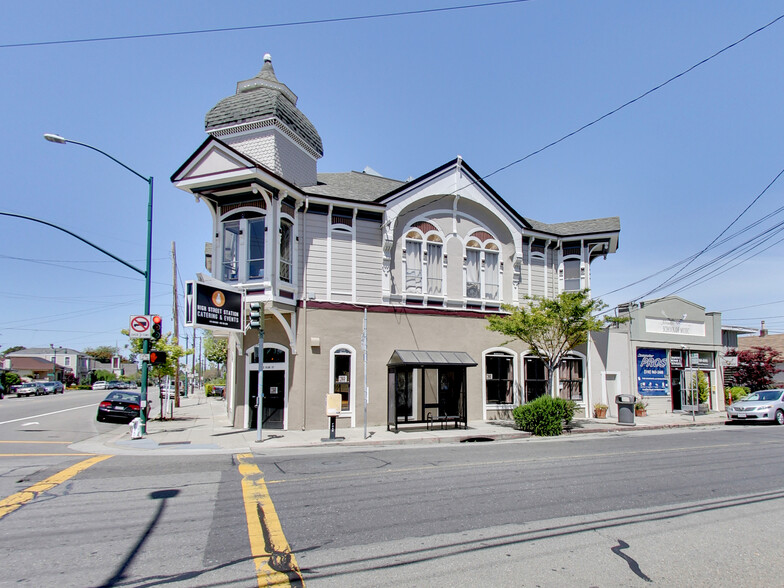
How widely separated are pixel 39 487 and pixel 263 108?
→ 49.1ft

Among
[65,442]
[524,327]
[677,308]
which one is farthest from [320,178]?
[677,308]

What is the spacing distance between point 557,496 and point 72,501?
24.2 ft

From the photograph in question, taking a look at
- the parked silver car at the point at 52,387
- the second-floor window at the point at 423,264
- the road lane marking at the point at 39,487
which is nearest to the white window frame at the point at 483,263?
the second-floor window at the point at 423,264

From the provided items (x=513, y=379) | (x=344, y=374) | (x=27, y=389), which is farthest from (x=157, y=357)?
(x=27, y=389)

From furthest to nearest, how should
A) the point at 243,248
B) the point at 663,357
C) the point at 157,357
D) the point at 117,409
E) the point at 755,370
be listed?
the point at 755,370 → the point at 663,357 → the point at 117,409 → the point at 243,248 → the point at 157,357

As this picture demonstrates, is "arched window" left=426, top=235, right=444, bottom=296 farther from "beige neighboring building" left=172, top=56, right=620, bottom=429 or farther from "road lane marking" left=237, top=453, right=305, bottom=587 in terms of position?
"road lane marking" left=237, top=453, right=305, bottom=587

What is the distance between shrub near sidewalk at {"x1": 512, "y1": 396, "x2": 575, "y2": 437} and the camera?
17.2m

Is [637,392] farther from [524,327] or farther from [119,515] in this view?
[119,515]

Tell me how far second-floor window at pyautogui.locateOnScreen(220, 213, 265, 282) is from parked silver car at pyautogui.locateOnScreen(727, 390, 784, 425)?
2020cm

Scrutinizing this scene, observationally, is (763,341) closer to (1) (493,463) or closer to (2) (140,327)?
(1) (493,463)

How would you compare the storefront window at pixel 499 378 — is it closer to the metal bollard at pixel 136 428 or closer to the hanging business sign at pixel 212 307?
the hanging business sign at pixel 212 307

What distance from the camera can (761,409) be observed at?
2125 centimetres

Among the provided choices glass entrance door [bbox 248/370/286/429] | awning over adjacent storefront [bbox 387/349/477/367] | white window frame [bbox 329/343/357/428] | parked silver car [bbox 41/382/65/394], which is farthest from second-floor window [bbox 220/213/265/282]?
parked silver car [bbox 41/382/65/394]

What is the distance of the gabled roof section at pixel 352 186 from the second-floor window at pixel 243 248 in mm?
2261
